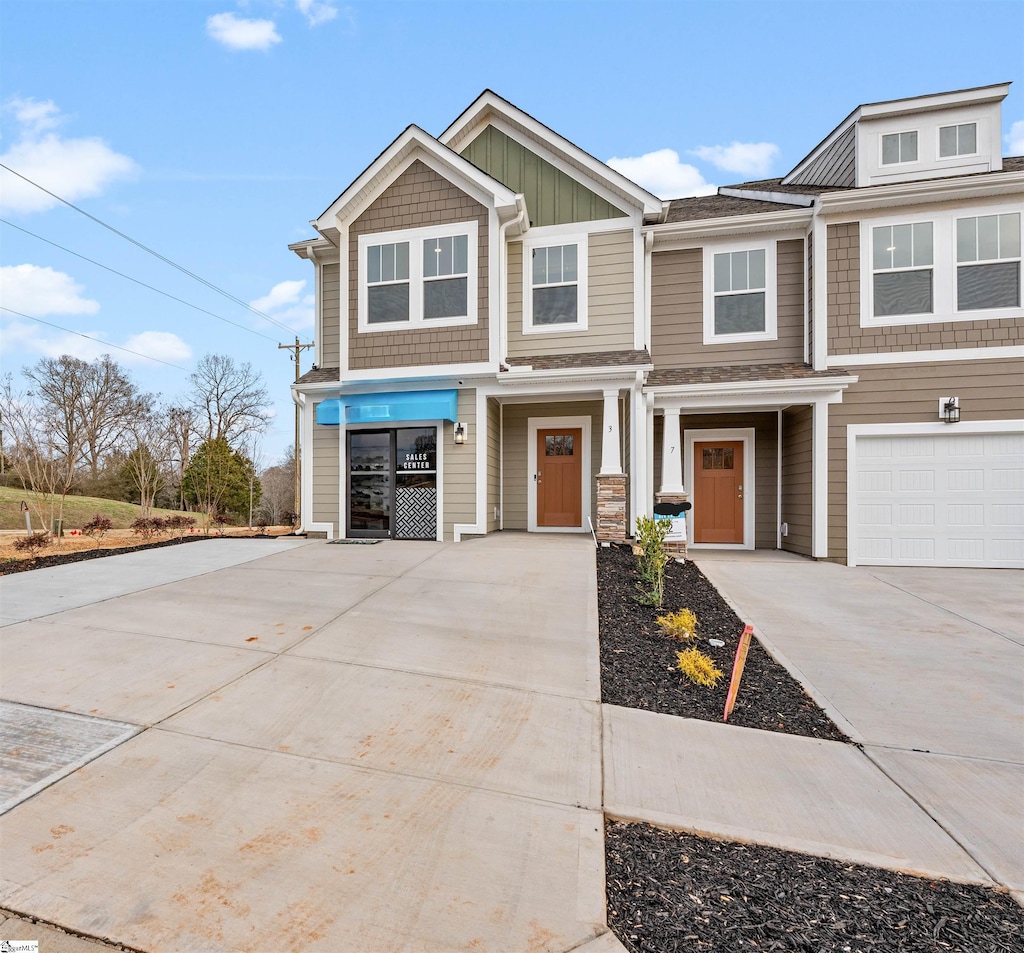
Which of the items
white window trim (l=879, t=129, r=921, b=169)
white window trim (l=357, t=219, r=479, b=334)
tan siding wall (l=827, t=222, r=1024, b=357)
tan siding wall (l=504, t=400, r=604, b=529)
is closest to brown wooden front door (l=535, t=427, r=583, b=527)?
tan siding wall (l=504, t=400, r=604, b=529)

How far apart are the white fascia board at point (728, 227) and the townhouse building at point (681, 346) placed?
34 millimetres

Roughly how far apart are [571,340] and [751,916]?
8.24 m

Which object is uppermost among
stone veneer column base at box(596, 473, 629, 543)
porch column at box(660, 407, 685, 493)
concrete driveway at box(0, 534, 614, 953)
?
porch column at box(660, 407, 685, 493)

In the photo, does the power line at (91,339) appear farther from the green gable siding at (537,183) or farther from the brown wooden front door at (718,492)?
the brown wooden front door at (718,492)

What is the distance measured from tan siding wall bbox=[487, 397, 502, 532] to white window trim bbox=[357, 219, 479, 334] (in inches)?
62.4

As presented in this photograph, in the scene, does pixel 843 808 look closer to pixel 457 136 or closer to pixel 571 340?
pixel 571 340

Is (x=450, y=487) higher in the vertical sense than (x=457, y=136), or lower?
lower

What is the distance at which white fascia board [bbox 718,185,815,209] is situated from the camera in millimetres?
8734

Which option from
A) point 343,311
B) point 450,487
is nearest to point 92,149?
point 343,311

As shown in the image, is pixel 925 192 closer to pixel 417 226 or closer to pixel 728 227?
pixel 728 227

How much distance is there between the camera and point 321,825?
6.98 feet

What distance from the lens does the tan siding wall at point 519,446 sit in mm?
9898

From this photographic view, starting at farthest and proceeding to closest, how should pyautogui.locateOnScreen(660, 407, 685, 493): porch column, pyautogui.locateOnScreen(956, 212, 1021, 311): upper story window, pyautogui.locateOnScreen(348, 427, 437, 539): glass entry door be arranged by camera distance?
pyautogui.locateOnScreen(348, 427, 437, 539): glass entry door
pyautogui.locateOnScreen(660, 407, 685, 493): porch column
pyautogui.locateOnScreen(956, 212, 1021, 311): upper story window

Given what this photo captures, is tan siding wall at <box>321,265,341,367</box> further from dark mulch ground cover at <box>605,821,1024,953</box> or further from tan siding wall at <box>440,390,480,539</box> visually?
dark mulch ground cover at <box>605,821,1024,953</box>
